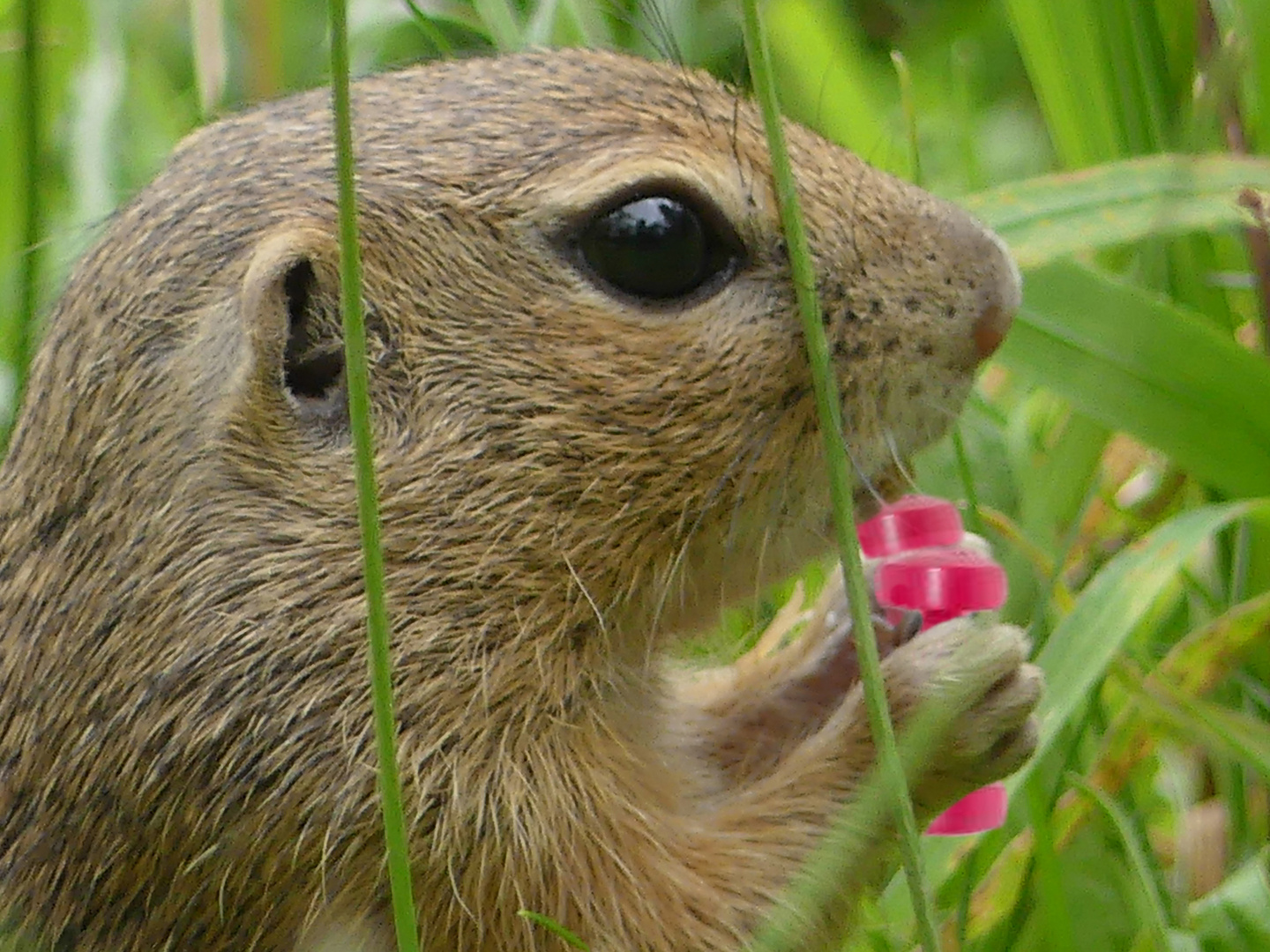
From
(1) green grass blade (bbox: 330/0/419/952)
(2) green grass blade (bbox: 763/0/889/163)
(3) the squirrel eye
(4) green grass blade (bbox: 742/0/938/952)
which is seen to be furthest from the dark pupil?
(2) green grass blade (bbox: 763/0/889/163)

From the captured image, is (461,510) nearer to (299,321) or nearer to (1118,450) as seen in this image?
(299,321)

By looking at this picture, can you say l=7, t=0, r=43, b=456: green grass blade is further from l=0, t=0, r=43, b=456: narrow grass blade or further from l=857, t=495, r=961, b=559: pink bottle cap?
l=857, t=495, r=961, b=559: pink bottle cap

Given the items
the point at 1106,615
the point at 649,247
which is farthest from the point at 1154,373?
the point at 649,247

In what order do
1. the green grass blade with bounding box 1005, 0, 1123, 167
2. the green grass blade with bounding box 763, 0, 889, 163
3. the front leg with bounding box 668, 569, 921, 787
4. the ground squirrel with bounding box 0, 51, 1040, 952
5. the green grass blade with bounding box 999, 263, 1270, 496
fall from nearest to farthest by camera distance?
the ground squirrel with bounding box 0, 51, 1040, 952 < the front leg with bounding box 668, 569, 921, 787 < the green grass blade with bounding box 999, 263, 1270, 496 < the green grass blade with bounding box 1005, 0, 1123, 167 < the green grass blade with bounding box 763, 0, 889, 163

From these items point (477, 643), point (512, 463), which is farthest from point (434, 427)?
point (477, 643)

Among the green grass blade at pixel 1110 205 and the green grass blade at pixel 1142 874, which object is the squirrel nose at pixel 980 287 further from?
the green grass blade at pixel 1142 874

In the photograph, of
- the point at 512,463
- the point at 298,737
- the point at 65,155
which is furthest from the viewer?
the point at 65,155

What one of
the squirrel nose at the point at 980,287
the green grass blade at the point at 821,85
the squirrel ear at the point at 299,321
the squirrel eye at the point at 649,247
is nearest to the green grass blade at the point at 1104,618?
the squirrel nose at the point at 980,287

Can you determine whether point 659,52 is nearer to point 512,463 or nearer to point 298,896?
point 512,463
